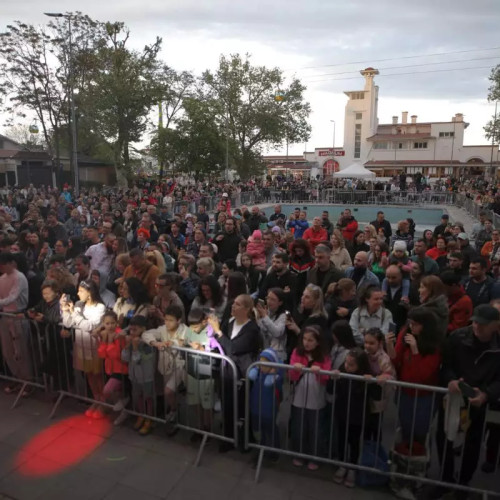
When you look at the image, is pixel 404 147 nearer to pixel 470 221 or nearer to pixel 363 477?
pixel 470 221

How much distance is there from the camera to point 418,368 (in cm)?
362

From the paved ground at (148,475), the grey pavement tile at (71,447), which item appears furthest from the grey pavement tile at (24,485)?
the grey pavement tile at (71,447)

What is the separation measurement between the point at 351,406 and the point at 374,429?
0.32 metres

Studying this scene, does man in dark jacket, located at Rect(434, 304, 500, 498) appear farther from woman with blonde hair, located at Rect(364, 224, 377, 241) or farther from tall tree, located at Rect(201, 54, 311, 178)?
tall tree, located at Rect(201, 54, 311, 178)

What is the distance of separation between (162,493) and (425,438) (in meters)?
2.26

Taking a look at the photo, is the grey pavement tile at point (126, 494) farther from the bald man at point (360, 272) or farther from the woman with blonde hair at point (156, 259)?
the bald man at point (360, 272)

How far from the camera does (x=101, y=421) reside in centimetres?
468

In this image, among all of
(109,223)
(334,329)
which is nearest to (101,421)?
(334,329)

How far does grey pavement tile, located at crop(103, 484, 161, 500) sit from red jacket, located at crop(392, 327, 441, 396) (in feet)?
7.65

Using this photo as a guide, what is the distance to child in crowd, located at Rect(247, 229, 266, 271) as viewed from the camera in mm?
6775

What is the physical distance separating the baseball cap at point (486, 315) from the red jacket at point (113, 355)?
10.7ft

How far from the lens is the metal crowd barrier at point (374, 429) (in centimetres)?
349

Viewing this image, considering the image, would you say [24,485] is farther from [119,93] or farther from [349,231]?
[119,93]

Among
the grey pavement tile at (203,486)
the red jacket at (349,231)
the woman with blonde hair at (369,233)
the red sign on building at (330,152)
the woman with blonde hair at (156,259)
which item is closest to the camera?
the grey pavement tile at (203,486)
